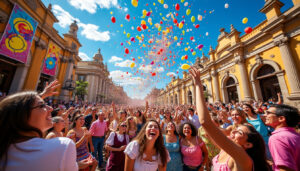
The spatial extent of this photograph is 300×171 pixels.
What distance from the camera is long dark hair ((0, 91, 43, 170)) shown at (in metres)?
0.84

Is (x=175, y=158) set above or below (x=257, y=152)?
below

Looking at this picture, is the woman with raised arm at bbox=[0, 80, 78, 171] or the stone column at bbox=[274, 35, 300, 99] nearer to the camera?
the woman with raised arm at bbox=[0, 80, 78, 171]

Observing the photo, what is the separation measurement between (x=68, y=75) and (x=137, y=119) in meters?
18.8

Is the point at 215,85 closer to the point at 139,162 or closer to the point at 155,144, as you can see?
the point at 155,144

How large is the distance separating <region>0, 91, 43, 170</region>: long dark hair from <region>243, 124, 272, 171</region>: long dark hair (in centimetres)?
243

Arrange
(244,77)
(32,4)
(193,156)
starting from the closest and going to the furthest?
(193,156) → (32,4) → (244,77)

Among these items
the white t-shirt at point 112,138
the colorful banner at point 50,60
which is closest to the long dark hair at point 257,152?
the white t-shirt at point 112,138

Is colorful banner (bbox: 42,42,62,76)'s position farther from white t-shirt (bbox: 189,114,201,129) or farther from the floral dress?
the floral dress

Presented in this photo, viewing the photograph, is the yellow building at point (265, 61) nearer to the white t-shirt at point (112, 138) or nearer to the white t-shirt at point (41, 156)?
the white t-shirt at point (112, 138)

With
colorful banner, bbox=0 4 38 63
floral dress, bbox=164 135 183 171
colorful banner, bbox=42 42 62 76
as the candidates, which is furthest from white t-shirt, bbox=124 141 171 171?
colorful banner, bbox=42 42 62 76

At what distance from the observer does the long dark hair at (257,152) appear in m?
1.34

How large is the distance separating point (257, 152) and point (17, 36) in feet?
50.7

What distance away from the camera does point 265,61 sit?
10.6 m

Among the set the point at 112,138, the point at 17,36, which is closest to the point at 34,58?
the point at 17,36
